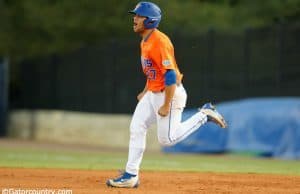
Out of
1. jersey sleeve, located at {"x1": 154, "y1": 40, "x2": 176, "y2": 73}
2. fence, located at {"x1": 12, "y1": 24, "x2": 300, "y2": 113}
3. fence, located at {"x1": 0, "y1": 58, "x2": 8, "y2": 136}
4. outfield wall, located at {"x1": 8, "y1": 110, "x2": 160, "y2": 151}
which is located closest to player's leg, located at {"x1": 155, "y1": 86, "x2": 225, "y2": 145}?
jersey sleeve, located at {"x1": 154, "y1": 40, "x2": 176, "y2": 73}

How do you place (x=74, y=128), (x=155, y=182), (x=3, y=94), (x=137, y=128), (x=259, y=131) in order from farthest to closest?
(x=3, y=94) < (x=74, y=128) < (x=259, y=131) < (x=155, y=182) < (x=137, y=128)

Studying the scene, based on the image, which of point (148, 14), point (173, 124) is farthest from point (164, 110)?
point (148, 14)

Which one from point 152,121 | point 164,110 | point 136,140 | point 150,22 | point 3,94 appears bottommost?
point 3,94

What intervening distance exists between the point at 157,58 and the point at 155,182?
→ 2137 mm

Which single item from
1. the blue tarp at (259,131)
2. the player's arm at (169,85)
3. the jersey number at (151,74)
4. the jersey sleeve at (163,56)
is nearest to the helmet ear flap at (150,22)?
the jersey sleeve at (163,56)

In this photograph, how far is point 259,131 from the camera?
848 inches

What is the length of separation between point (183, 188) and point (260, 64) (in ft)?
42.1

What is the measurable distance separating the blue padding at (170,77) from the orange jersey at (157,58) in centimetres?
5

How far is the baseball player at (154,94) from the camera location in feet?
34.6

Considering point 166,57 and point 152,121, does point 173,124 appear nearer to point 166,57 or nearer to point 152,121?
point 152,121

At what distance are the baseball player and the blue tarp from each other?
1013 centimetres

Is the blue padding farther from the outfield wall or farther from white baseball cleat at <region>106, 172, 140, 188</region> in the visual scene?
the outfield wall

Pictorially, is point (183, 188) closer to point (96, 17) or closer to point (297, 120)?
point (297, 120)

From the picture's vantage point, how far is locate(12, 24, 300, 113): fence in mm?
22938
